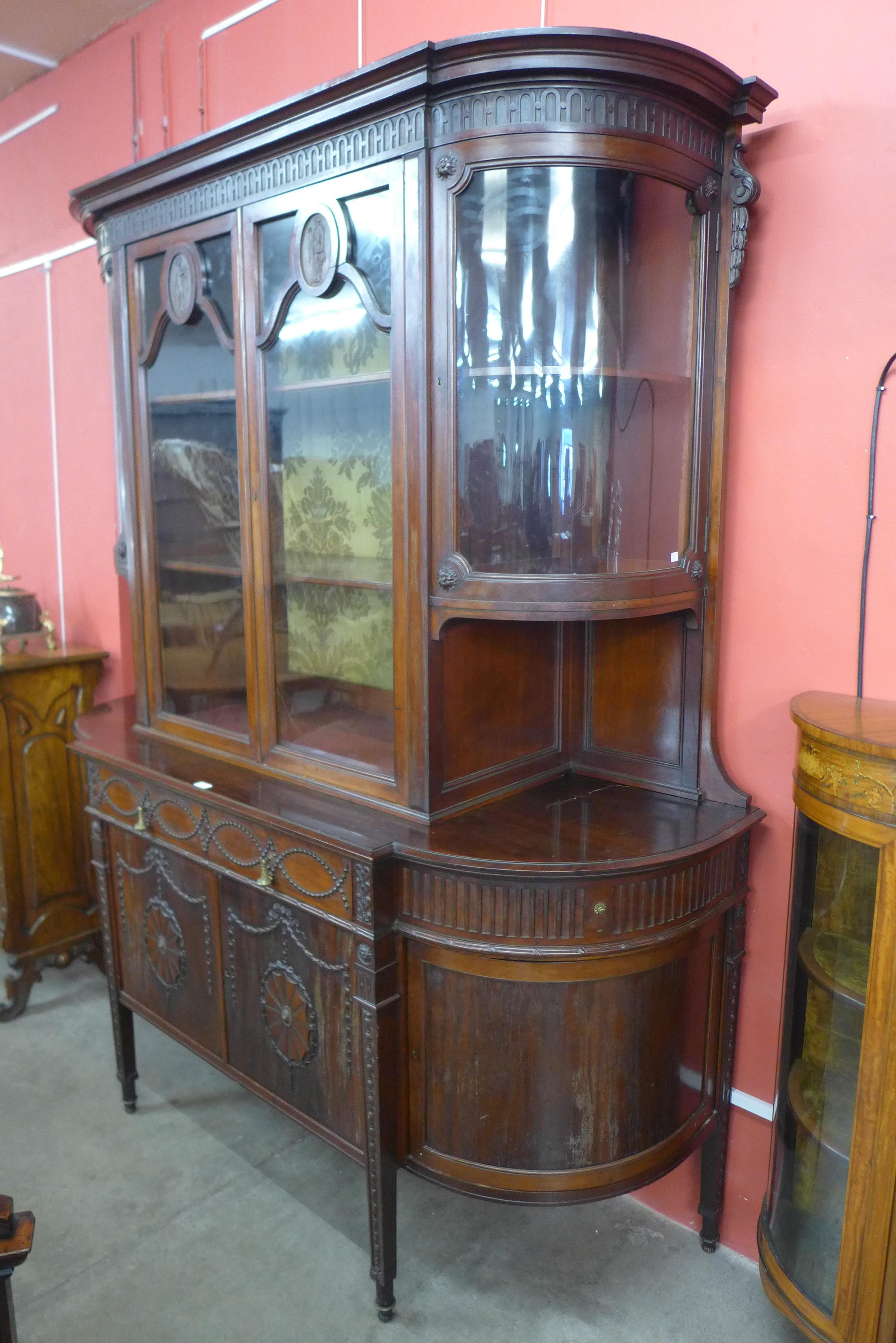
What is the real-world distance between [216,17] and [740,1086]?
8.92ft

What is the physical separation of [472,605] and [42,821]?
6.11ft

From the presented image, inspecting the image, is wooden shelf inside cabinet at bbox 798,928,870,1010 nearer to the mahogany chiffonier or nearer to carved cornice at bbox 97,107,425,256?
carved cornice at bbox 97,107,425,256

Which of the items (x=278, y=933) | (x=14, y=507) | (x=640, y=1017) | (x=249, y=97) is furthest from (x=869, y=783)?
Answer: (x=14, y=507)

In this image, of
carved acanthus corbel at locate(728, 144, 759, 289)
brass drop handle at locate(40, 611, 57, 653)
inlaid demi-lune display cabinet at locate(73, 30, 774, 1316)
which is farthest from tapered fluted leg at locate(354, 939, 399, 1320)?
brass drop handle at locate(40, 611, 57, 653)

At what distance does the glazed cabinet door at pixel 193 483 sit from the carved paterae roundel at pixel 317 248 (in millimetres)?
198

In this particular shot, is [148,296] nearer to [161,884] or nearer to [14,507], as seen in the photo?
[161,884]

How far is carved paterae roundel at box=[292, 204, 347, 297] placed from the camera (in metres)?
1.64

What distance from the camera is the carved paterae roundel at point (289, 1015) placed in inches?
70.5

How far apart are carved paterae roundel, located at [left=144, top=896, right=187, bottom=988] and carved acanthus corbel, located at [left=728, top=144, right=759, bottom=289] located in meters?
1.67

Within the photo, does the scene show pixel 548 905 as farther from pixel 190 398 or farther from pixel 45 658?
pixel 45 658

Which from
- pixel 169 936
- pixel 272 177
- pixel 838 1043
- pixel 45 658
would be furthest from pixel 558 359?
pixel 45 658

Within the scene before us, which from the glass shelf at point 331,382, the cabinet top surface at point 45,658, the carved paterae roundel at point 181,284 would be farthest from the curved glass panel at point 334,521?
the cabinet top surface at point 45,658

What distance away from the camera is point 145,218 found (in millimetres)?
2033

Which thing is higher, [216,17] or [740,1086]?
[216,17]
